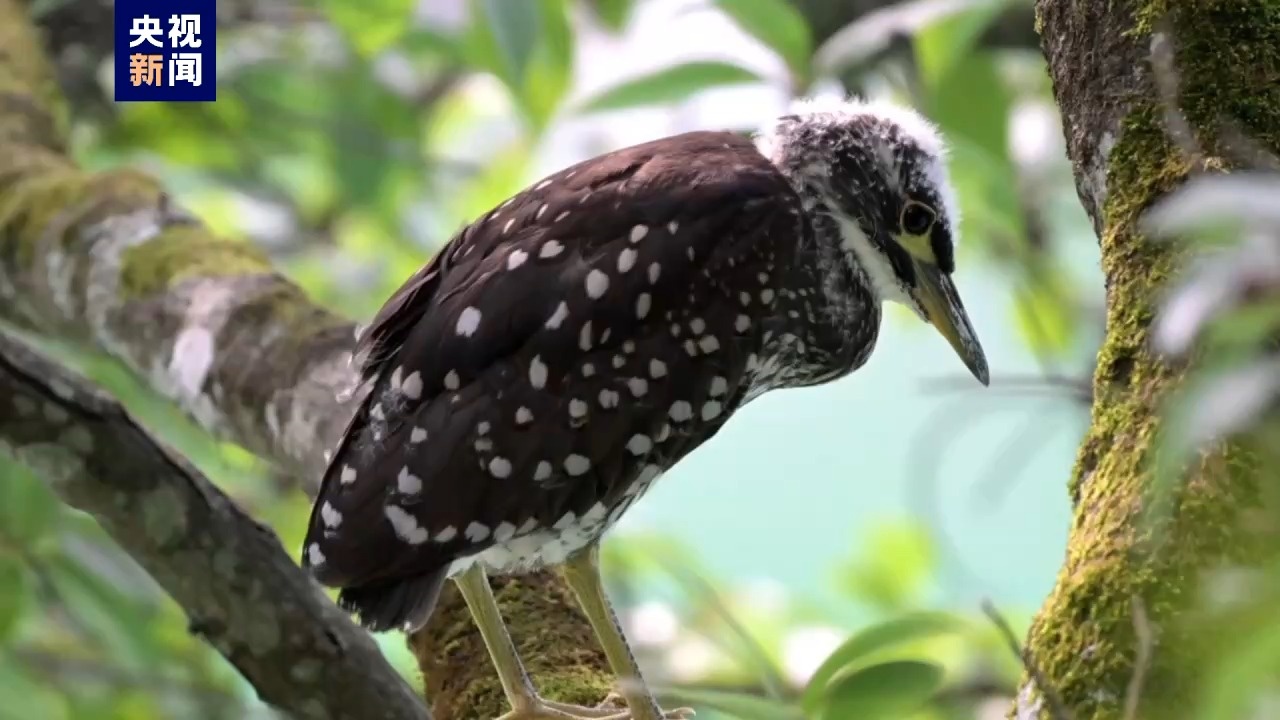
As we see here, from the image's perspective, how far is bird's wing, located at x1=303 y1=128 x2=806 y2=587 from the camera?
79.2 inches

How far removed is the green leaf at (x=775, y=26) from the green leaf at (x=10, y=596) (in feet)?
5.23

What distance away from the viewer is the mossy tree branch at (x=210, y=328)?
2477 mm

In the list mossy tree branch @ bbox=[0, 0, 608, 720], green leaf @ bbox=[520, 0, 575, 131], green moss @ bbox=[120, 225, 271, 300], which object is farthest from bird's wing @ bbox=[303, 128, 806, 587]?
green moss @ bbox=[120, 225, 271, 300]

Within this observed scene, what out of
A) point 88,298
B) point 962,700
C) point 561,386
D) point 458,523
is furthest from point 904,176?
point 88,298

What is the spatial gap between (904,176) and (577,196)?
1.96ft

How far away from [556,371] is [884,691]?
27.9 inches

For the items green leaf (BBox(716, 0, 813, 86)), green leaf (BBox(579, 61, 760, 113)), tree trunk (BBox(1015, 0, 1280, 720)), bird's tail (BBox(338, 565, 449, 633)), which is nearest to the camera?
tree trunk (BBox(1015, 0, 1280, 720))

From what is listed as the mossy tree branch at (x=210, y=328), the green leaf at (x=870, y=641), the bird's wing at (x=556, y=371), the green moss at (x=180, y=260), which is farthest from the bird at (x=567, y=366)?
the green moss at (x=180, y=260)

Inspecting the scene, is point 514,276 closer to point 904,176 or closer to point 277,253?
point 904,176

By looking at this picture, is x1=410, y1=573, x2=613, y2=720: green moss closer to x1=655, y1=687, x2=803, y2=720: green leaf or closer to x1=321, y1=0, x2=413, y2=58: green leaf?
x1=655, y1=687, x2=803, y2=720: green leaf

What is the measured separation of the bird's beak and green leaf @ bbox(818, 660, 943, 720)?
83 centimetres

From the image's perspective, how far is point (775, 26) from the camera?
103 inches

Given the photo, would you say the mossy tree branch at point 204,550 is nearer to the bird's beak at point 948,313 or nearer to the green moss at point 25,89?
the bird's beak at point 948,313

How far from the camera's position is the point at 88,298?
282 cm
